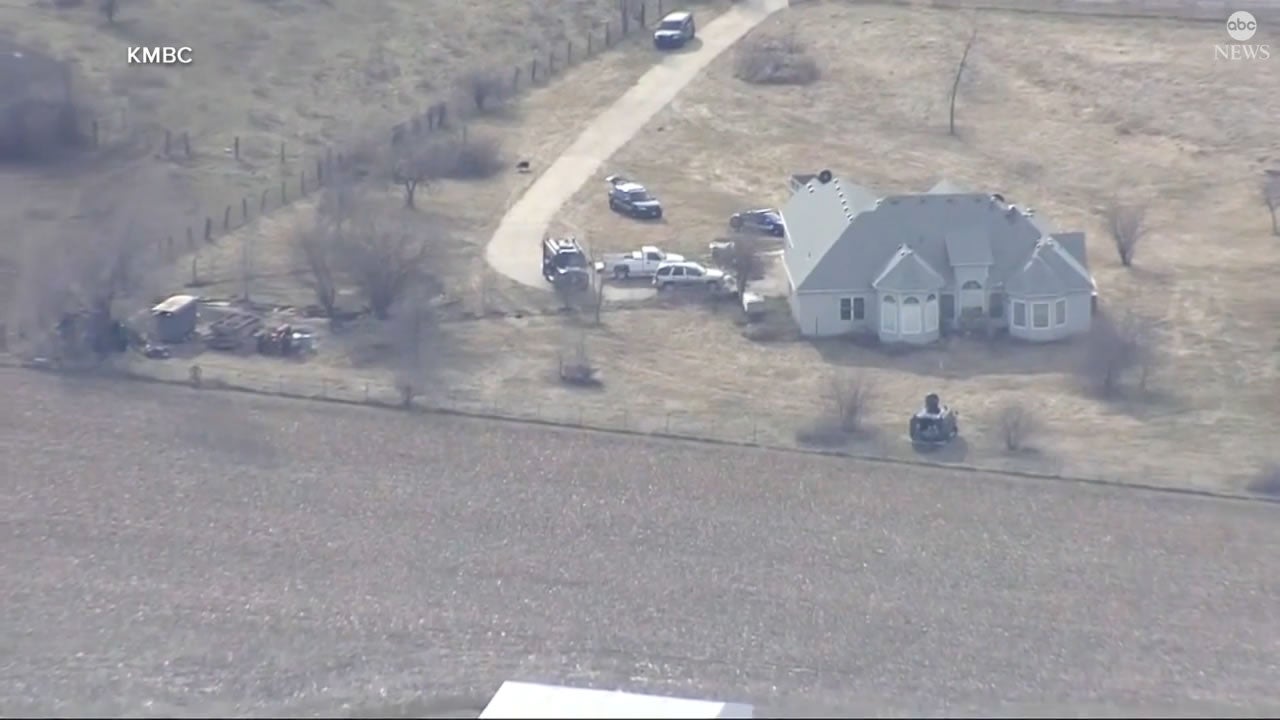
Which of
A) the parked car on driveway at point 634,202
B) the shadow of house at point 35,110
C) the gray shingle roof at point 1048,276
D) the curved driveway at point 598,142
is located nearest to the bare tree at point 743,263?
the parked car on driveway at point 634,202

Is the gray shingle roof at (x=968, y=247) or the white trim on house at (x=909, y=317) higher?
the gray shingle roof at (x=968, y=247)

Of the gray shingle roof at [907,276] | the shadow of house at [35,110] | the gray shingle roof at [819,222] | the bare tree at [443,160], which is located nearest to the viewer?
the gray shingle roof at [907,276]

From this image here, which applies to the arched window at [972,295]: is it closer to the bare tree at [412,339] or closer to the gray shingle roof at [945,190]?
the gray shingle roof at [945,190]

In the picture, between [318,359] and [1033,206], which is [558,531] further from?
[1033,206]

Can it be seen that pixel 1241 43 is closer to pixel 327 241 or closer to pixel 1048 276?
pixel 1048 276

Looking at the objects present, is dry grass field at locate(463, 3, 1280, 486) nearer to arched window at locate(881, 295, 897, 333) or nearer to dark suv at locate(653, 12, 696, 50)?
arched window at locate(881, 295, 897, 333)

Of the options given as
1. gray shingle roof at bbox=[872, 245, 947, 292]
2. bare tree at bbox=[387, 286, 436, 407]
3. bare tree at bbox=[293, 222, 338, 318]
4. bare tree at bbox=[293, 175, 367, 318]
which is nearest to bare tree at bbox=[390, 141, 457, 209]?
bare tree at bbox=[293, 175, 367, 318]
